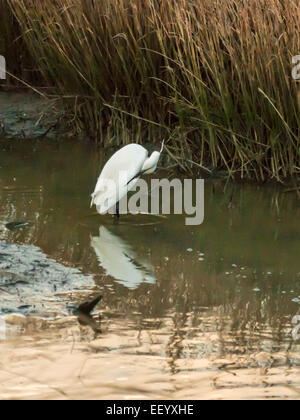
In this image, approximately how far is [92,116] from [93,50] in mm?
494

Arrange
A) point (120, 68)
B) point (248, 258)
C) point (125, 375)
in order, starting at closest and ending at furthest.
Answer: point (125, 375)
point (248, 258)
point (120, 68)

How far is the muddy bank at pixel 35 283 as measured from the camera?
403cm

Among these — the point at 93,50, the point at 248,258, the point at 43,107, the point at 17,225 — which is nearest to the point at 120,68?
the point at 93,50

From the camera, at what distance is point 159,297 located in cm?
431

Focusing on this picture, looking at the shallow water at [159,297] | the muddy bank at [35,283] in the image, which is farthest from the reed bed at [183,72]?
the muddy bank at [35,283]

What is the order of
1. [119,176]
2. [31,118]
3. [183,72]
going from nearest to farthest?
[119,176]
[183,72]
[31,118]

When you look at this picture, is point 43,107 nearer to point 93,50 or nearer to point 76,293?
point 93,50

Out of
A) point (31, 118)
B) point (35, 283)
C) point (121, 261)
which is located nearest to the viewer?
point (35, 283)

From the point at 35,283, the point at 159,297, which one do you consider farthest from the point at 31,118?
the point at 159,297

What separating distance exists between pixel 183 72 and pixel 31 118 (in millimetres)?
1741

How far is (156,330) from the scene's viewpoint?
12.7 ft

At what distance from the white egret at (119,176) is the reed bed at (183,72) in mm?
688

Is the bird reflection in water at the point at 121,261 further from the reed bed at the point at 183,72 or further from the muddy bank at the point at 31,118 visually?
the muddy bank at the point at 31,118

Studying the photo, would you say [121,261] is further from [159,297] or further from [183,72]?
[183,72]
